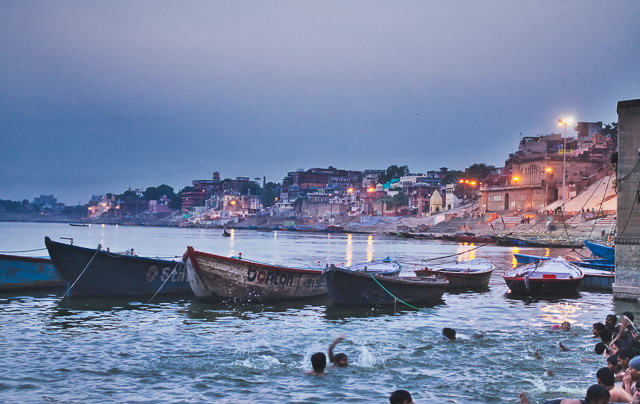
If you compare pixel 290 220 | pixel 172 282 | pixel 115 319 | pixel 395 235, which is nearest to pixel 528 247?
pixel 395 235

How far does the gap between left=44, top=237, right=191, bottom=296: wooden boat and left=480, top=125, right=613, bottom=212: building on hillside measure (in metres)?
74.7

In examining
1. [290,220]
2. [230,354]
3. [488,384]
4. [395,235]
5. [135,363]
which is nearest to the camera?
[488,384]

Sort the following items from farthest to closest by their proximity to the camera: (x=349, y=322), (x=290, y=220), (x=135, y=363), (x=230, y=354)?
(x=290, y=220) < (x=349, y=322) < (x=230, y=354) < (x=135, y=363)

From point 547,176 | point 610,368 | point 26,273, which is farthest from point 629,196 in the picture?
point 547,176

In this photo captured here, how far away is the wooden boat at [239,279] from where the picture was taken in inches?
723

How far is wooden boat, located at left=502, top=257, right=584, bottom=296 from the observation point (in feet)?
72.8

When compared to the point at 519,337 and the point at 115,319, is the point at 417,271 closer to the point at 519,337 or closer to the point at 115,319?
the point at 519,337

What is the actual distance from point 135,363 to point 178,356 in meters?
0.90

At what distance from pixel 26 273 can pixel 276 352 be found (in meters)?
12.8

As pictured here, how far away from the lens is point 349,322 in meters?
16.6

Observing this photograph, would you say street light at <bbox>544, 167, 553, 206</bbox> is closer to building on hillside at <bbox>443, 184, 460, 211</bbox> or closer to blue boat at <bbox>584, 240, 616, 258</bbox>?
building on hillside at <bbox>443, 184, 460, 211</bbox>

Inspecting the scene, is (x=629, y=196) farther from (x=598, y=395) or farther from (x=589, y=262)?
(x=589, y=262)

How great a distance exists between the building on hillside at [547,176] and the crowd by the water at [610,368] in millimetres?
77696

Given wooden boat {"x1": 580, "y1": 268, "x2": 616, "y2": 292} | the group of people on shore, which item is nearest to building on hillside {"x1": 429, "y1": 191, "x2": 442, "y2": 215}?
wooden boat {"x1": 580, "y1": 268, "x2": 616, "y2": 292}
